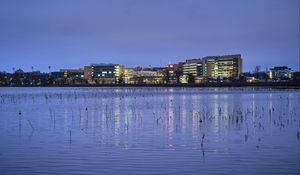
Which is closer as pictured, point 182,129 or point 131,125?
point 182,129

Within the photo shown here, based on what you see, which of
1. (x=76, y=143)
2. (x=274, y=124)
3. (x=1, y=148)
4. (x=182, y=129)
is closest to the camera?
(x=1, y=148)

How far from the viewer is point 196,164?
16625mm

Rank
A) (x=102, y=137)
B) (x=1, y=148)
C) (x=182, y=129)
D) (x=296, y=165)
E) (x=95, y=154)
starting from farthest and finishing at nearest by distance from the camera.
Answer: (x=182, y=129), (x=102, y=137), (x=1, y=148), (x=95, y=154), (x=296, y=165)

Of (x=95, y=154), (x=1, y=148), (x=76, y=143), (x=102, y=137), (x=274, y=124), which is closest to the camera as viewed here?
(x=95, y=154)

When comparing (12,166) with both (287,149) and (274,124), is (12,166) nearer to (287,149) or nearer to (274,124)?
(287,149)

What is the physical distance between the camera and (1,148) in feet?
67.0

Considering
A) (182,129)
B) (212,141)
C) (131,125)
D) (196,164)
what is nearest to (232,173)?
(196,164)

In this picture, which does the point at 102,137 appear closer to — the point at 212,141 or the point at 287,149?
the point at 212,141

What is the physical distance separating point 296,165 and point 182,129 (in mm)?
12714

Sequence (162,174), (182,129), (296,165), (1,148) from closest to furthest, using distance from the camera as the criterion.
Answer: (162,174) → (296,165) → (1,148) → (182,129)

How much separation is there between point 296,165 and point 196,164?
3671mm

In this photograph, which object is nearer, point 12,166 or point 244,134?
point 12,166

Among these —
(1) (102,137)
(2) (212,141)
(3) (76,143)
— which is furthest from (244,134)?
(3) (76,143)

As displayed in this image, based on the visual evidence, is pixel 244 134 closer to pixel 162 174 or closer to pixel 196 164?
pixel 196 164
